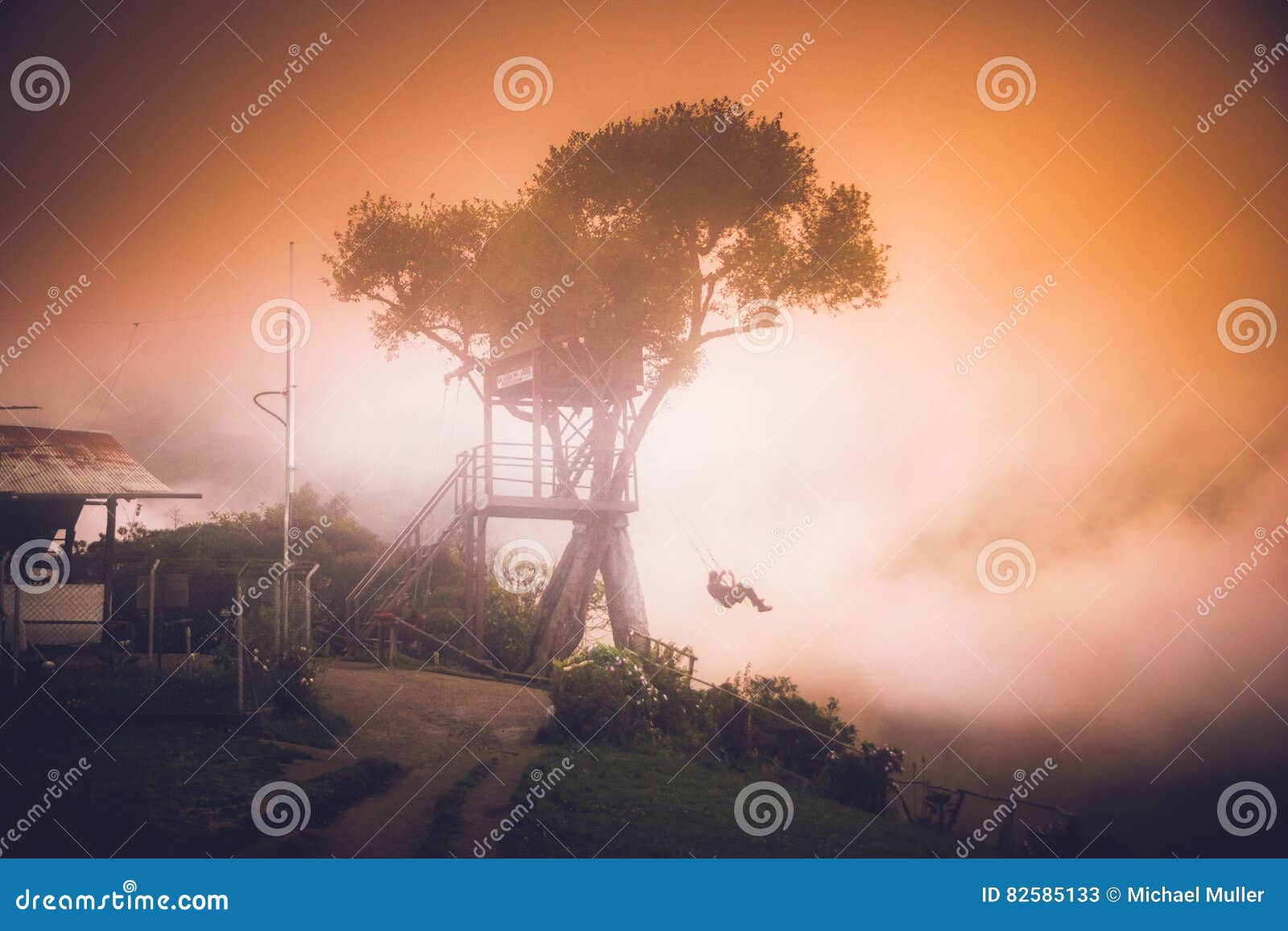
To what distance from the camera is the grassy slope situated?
28.4 feet

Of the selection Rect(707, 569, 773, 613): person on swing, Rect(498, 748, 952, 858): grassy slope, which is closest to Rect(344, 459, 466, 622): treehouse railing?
Rect(707, 569, 773, 613): person on swing

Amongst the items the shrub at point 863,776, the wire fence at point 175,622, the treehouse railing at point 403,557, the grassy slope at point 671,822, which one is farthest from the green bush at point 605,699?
the treehouse railing at point 403,557

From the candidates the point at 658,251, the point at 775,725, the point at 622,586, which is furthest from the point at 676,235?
the point at 775,725

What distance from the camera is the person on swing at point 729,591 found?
20594mm

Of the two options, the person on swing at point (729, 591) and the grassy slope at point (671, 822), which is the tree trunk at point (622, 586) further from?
the grassy slope at point (671, 822)

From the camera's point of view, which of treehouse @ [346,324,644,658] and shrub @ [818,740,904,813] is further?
treehouse @ [346,324,644,658]

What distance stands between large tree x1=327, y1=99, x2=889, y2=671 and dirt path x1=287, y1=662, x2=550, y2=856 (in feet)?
18.6

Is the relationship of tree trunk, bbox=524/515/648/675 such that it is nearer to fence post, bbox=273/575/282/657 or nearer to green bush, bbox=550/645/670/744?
green bush, bbox=550/645/670/744

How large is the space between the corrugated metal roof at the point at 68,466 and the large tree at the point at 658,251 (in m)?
10.6

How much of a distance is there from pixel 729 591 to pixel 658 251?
9.91m

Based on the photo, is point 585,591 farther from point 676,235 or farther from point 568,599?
point 676,235

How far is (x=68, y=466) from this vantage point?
67.1 ft

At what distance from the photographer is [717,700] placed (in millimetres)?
15875

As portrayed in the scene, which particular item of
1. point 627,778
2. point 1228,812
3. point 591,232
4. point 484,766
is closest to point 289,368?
point 591,232
